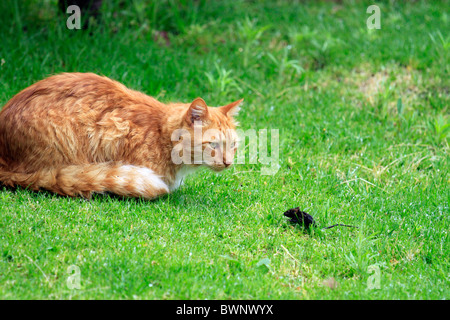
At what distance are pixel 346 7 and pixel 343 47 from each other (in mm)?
2027

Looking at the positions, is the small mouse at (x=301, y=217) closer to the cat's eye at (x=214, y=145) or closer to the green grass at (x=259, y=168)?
the green grass at (x=259, y=168)

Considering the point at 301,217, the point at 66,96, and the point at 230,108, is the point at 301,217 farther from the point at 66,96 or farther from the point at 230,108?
the point at 66,96

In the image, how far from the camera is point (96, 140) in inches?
178

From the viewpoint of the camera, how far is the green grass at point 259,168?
3645 mm

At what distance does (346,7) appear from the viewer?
31.5 ft

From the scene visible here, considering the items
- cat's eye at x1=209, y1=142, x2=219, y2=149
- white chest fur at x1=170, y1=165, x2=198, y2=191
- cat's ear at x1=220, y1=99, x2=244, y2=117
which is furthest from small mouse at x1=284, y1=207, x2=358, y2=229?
cat's ear at x1=220, y1=99, x2=244, y2=117

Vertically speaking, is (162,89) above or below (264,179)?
above

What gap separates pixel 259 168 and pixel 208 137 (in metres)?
1.15

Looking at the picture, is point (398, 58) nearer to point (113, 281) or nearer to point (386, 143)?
point (386, 143)

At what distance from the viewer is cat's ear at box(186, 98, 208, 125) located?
431 centimetres

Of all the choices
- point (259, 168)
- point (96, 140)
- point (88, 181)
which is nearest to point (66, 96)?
point (96, 140)

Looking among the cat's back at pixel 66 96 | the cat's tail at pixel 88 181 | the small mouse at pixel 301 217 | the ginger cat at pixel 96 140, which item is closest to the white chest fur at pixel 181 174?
the ginger cat at pixel 96 140

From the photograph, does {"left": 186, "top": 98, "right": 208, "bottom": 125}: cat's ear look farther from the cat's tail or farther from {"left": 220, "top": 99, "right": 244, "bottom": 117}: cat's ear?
the cat's tail
